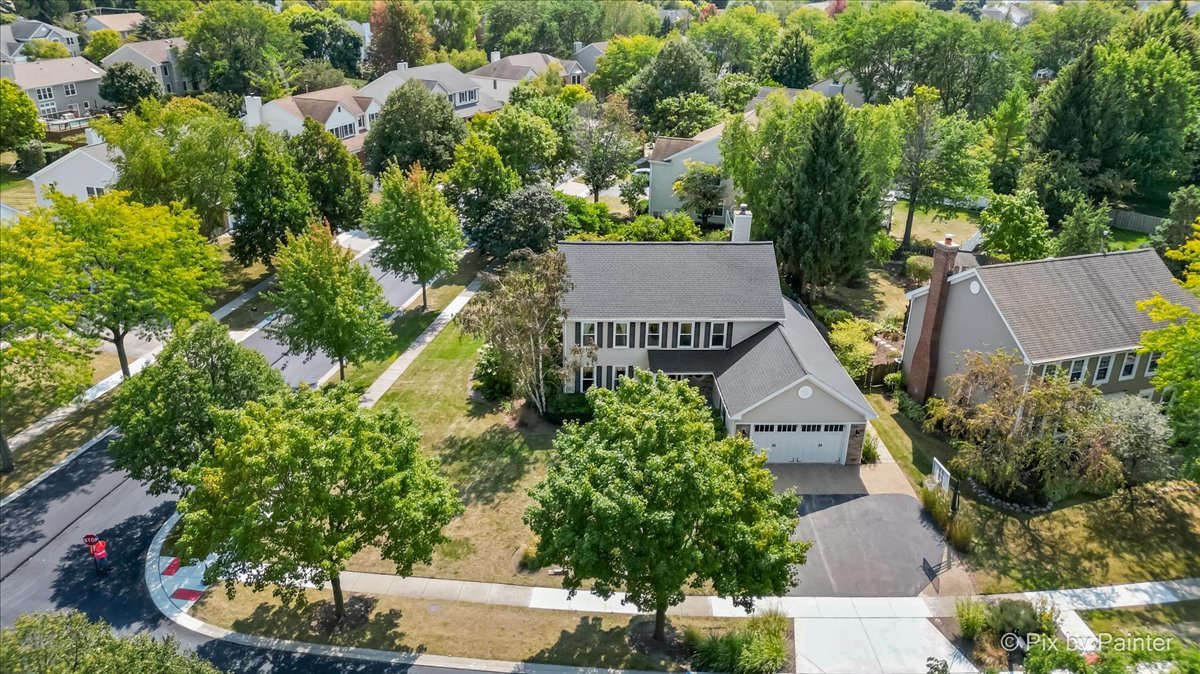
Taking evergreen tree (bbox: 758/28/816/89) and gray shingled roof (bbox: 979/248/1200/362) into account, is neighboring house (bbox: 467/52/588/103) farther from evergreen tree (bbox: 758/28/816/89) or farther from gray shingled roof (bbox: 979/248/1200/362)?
gray shingled roof (bbox: 979/248/1200/362)

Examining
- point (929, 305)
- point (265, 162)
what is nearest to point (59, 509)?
point (265, 162)

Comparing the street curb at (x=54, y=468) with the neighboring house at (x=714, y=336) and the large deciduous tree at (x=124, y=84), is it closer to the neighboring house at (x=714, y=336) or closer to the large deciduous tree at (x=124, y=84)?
the neighboring house at (x=714, y=336)

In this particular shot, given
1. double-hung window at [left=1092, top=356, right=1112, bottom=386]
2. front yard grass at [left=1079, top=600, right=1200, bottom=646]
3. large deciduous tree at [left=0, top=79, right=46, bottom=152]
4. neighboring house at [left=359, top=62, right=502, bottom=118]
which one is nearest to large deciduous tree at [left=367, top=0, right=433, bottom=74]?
neighboring house at [left=359, top=62, right=502, bottom=118]

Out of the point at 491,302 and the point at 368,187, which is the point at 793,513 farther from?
the point at 368,187

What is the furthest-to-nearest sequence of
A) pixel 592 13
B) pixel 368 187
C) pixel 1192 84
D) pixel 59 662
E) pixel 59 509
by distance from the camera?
pixel 592 13 → pixel 1192 84 → pixel 368 187 → pixel 59 509 → pixel 59 662

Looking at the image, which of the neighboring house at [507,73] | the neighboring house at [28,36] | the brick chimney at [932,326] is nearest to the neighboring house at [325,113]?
the neighboring house at [507,73]

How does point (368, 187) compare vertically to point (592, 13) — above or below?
below

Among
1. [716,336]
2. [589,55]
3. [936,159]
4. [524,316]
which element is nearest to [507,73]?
[589,55]
